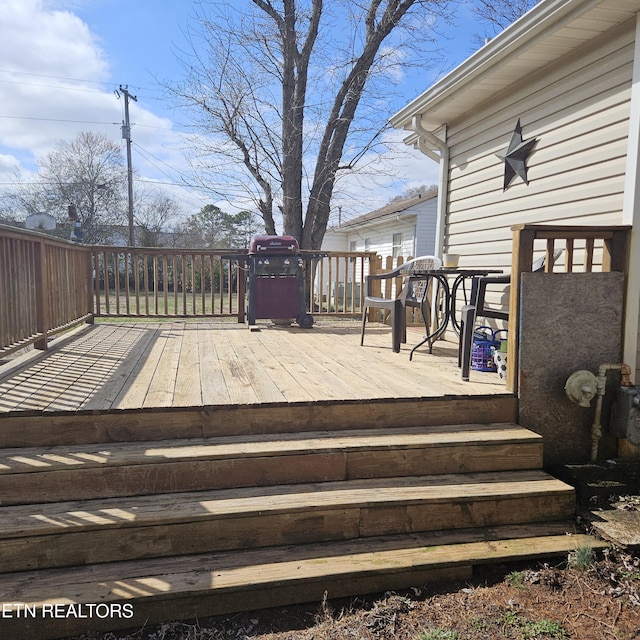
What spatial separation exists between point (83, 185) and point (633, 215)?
2255 cm

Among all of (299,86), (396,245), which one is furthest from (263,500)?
(396,245)

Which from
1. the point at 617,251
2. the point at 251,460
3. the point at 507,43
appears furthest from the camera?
the point at 507,43

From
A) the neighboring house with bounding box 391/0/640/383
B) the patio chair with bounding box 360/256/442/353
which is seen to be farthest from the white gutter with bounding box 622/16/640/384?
the patio chair with bounding box 360/256/442/353

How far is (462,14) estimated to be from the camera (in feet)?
32.8

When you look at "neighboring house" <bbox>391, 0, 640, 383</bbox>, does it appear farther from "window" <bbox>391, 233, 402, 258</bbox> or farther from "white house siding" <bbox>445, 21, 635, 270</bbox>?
"window" <bbox>391, 233, 402, 258</bbox>

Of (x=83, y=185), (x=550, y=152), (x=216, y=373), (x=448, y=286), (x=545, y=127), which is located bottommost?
(x=216, y=373)

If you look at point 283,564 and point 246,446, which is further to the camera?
point 246,446

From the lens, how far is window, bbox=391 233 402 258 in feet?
48.2

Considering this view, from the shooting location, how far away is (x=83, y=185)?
20922 millimetres

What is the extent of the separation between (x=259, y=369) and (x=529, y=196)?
2.43 metres

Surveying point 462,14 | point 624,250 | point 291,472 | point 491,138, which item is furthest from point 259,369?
point 462,14

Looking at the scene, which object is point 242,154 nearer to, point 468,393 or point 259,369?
point 259,369

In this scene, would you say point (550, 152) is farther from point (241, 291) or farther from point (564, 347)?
point (241, 291)

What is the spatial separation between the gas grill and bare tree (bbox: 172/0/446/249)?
17.6 ft
